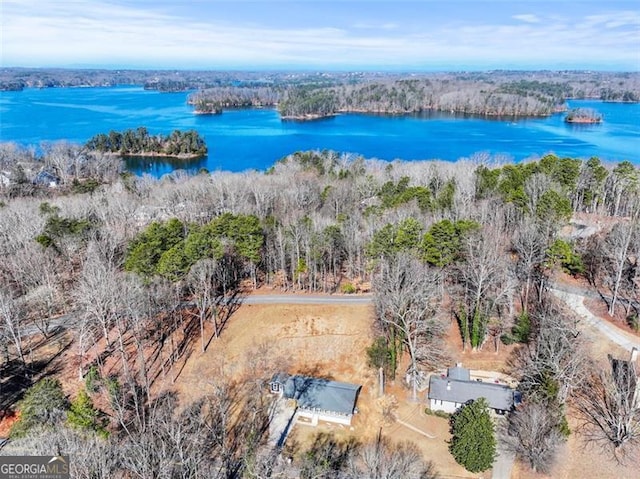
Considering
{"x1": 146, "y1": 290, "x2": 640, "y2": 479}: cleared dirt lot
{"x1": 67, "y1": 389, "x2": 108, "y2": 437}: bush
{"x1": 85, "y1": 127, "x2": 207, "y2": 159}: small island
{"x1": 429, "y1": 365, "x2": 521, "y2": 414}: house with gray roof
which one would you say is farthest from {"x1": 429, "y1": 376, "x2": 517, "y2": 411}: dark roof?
{"x1": 85, "y1": 127, "x2": 207, "y2": 159}: small island

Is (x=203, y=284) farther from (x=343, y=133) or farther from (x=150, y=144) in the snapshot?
(x=343, y=133)

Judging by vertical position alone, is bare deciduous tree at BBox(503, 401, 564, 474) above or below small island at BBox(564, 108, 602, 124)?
below

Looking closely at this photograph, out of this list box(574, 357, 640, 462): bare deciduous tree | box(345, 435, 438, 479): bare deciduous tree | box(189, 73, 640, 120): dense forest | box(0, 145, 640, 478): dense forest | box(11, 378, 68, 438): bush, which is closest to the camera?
box(345, 435, 438, 479): bare deciduous tree

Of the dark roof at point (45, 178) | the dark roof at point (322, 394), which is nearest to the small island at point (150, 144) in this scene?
the dark roof at point (45, 178)

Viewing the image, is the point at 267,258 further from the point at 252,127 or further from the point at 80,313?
the point at 252,127

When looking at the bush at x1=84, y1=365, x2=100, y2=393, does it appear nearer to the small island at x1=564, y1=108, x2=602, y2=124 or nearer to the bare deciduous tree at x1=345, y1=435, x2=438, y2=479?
the bare deciduous tree at x1=345, y1=435, x2=438, y2=479

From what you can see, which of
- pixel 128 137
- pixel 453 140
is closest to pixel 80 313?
pixel 128 137

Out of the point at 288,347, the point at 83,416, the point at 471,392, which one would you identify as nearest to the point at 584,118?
the point at 471,392
